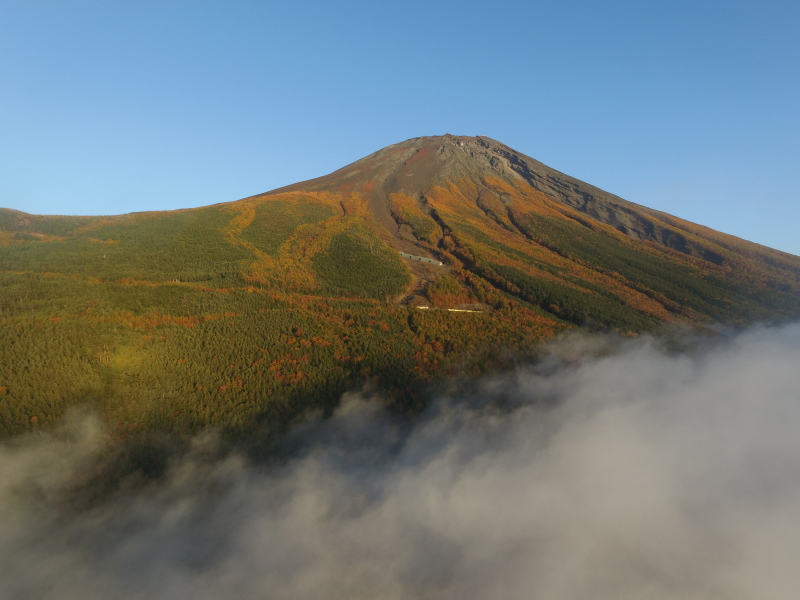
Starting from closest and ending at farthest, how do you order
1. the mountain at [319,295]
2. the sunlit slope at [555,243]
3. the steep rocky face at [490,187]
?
the mountain at [319,295] → the sunlit slope at [555,243] → the steep rocky face at [490,187]

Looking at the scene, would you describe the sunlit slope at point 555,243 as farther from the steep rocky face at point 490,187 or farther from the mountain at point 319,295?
the mountain at point 319,295

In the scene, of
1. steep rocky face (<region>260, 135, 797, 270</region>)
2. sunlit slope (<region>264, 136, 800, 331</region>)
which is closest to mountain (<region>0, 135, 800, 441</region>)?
sunlit slope (<region>264, 136, 800, 331</region>)

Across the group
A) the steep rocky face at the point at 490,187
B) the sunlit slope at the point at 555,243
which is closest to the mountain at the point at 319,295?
the sunlit slope at the point at 555,243

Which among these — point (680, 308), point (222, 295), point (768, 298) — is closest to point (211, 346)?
point (222, 295)

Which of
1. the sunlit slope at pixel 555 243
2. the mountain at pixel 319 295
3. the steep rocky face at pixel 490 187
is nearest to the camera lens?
the mountain at pixel 319 295

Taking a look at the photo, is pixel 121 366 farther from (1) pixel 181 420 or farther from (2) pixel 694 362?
(2) pixel 694 362

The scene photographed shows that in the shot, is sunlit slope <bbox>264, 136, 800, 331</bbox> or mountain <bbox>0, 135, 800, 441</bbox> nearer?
mountain <bbox>0, 135, 800, 441</bbox>

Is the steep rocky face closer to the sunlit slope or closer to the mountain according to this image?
the sunlit slope

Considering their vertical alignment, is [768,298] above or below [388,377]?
above
